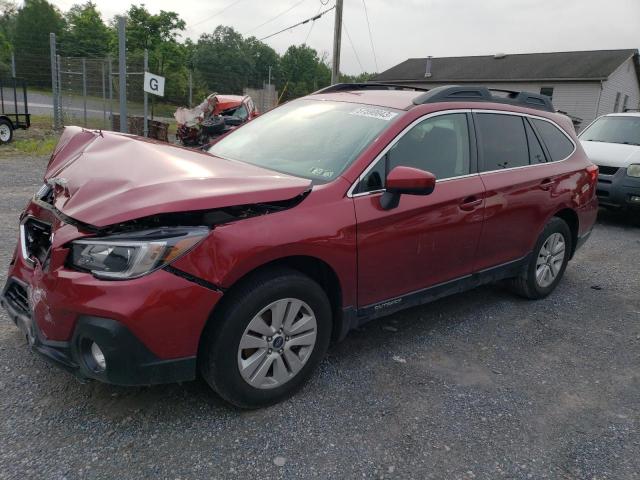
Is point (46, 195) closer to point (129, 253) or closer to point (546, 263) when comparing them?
point (129, 253)

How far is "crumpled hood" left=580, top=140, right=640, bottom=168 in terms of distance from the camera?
328 inches

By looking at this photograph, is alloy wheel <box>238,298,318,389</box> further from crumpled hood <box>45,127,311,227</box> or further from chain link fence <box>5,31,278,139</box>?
chain link fence <box>5,31,278,139</box>

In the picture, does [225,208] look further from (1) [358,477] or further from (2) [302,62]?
(2) [302,62]

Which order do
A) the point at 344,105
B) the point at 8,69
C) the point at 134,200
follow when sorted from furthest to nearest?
the point at 8,69 → the point at 344,105 → the point at 134,200

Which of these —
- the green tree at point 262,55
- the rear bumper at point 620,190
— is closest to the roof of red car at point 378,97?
the rear bumper at point 620,190

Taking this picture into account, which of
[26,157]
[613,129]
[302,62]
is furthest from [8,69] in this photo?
[302,62]

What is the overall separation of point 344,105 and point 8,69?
29.5 meters

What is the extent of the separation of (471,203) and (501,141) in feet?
2.47

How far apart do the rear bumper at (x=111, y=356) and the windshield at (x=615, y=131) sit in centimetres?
917

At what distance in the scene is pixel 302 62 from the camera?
249ft

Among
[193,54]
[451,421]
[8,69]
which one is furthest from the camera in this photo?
[193,54]

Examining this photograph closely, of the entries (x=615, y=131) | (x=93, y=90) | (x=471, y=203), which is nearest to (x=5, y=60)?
(x=93, y=90)

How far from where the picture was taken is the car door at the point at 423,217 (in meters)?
3.07

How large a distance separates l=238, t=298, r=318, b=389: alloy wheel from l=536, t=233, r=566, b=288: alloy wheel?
2670 millimetres
